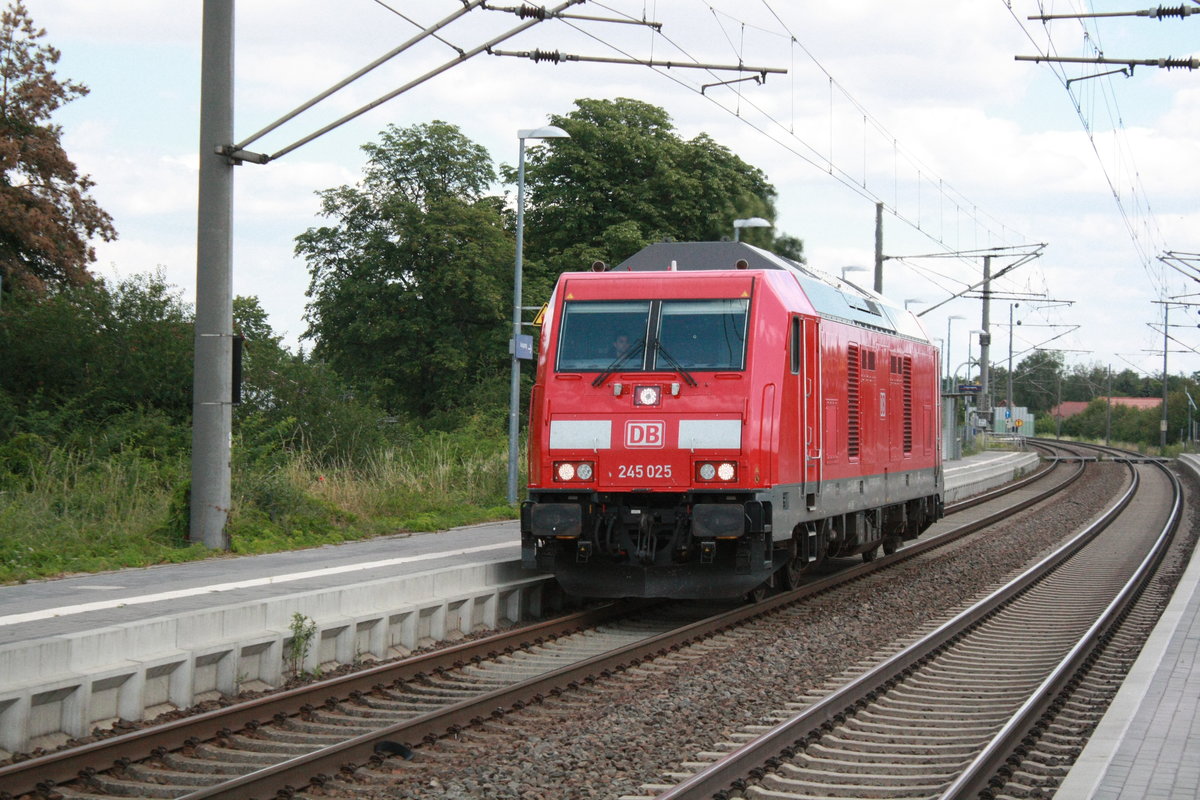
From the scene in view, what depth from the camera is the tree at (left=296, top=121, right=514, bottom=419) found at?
44.7m

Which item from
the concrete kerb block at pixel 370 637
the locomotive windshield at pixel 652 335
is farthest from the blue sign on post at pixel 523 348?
the concrete kerb block at pixel 370 637

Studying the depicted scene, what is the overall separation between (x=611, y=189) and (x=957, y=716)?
1430 inches

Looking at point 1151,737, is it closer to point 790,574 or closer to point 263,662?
point 263,662

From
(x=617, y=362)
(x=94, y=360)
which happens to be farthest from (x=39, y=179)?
(x=617, y=362)

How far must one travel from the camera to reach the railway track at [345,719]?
713 centimetres

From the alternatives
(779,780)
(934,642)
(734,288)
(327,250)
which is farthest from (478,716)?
(327,250)

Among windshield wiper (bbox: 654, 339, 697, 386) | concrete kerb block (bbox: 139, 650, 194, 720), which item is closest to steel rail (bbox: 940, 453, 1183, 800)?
windshield wiper (bbox: 654, 339, 697, 386)

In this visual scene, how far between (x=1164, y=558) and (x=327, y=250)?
106 feet

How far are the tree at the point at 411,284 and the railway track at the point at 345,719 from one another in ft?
105

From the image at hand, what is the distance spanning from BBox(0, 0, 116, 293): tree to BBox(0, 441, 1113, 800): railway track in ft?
73.5

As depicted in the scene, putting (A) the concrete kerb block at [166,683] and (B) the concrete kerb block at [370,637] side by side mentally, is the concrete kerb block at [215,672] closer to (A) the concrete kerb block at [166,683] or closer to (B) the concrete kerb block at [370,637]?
(A) the concrete kerb block at [166,683]

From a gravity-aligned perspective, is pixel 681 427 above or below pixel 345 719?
above

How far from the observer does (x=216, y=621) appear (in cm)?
972

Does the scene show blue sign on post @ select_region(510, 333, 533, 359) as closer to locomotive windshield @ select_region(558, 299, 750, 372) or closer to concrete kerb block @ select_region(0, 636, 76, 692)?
locomotive windshield @ select_region(558, 299, 750, 372)
